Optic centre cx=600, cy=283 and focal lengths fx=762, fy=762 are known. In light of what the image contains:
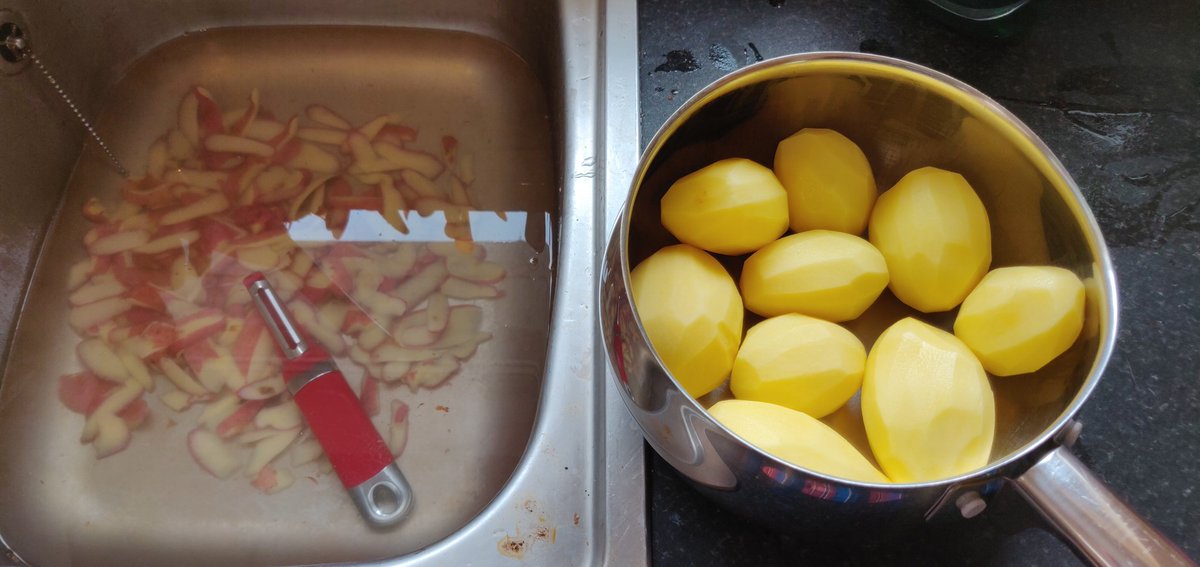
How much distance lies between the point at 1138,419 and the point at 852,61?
0.90 ft

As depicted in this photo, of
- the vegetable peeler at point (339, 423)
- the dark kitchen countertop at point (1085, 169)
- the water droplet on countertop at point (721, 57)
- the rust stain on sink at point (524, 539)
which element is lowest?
the vegetable peeler at point (339, 423)

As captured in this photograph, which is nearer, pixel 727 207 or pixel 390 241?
pixel 727 207

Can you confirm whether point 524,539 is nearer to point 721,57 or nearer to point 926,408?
point 926,408

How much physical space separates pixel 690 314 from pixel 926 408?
120 mm

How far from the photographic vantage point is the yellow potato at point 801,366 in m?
0.39

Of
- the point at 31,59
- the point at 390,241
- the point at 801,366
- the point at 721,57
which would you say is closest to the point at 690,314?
the point at 801,366

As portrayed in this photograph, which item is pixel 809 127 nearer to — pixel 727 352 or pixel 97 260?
pixel 727 352

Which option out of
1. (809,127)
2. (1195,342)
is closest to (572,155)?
(809,127)

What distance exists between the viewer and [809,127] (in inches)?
18.2

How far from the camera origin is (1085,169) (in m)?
0.54

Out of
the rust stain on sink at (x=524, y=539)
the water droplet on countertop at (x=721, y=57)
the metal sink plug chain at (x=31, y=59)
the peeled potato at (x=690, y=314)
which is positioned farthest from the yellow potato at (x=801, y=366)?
the metal sink plug chain at (x=31, y=59)

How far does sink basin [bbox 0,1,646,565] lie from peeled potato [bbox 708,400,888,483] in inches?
4.2

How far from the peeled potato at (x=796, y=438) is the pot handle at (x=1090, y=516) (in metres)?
0.06

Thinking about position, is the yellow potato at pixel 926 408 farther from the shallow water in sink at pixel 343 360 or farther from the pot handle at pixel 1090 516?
the shallow water in sink at pixel 343 360
